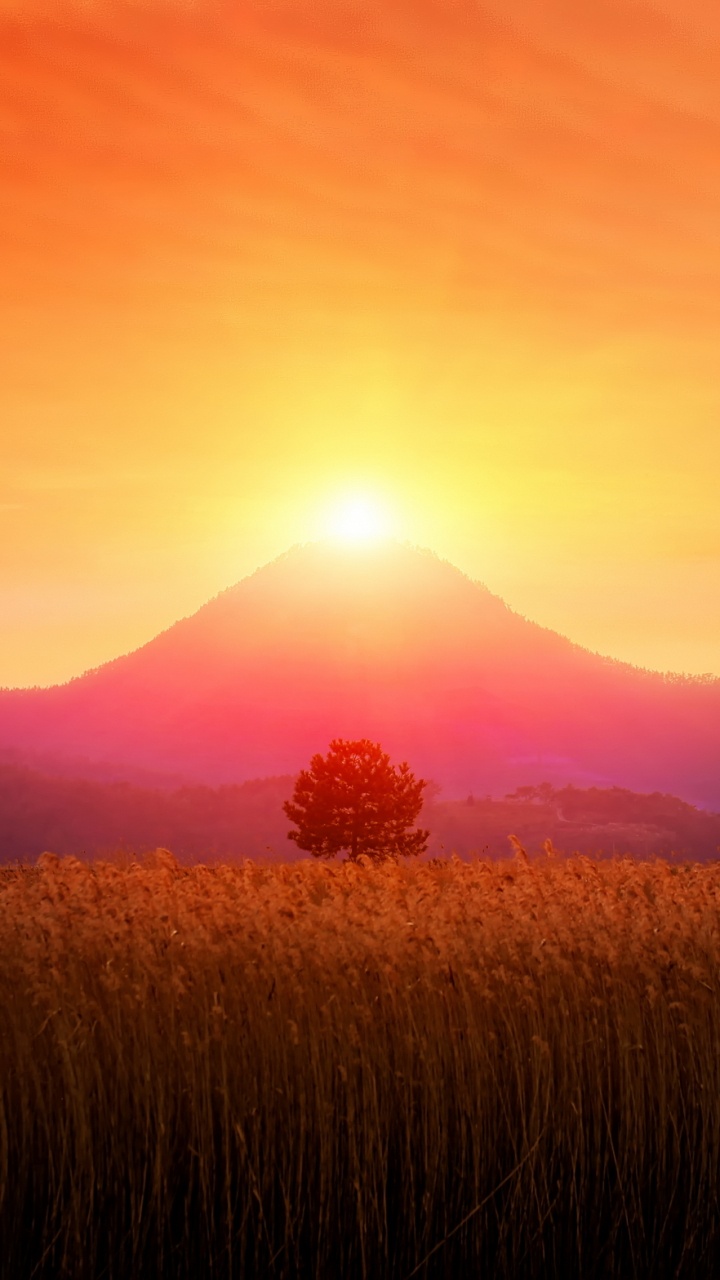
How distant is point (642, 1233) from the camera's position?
727 cm

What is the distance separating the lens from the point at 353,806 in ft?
177

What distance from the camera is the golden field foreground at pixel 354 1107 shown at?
22.6 ft

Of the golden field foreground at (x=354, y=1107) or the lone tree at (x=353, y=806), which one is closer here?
the golden field foreground at (x=354, y=1107)

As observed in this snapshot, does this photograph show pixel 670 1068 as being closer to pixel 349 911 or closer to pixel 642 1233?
pixel 642 1233

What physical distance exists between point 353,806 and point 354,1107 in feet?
154

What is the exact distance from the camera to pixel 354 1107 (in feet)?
23.3

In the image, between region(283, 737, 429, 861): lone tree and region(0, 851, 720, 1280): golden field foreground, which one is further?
region(283, 737, 429, 861): lone tree

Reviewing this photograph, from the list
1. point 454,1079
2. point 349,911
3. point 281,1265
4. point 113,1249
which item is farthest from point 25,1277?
point 349,911

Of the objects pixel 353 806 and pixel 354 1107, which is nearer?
pixel 354 1107

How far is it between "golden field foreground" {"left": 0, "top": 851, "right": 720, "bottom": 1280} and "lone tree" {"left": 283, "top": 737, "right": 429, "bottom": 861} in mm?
45423

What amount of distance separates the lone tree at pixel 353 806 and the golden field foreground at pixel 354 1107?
4542 cm

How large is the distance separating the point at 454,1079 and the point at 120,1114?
2001mm

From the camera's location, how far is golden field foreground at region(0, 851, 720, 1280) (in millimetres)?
6875

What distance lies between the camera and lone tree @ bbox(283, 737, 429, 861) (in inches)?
2108
